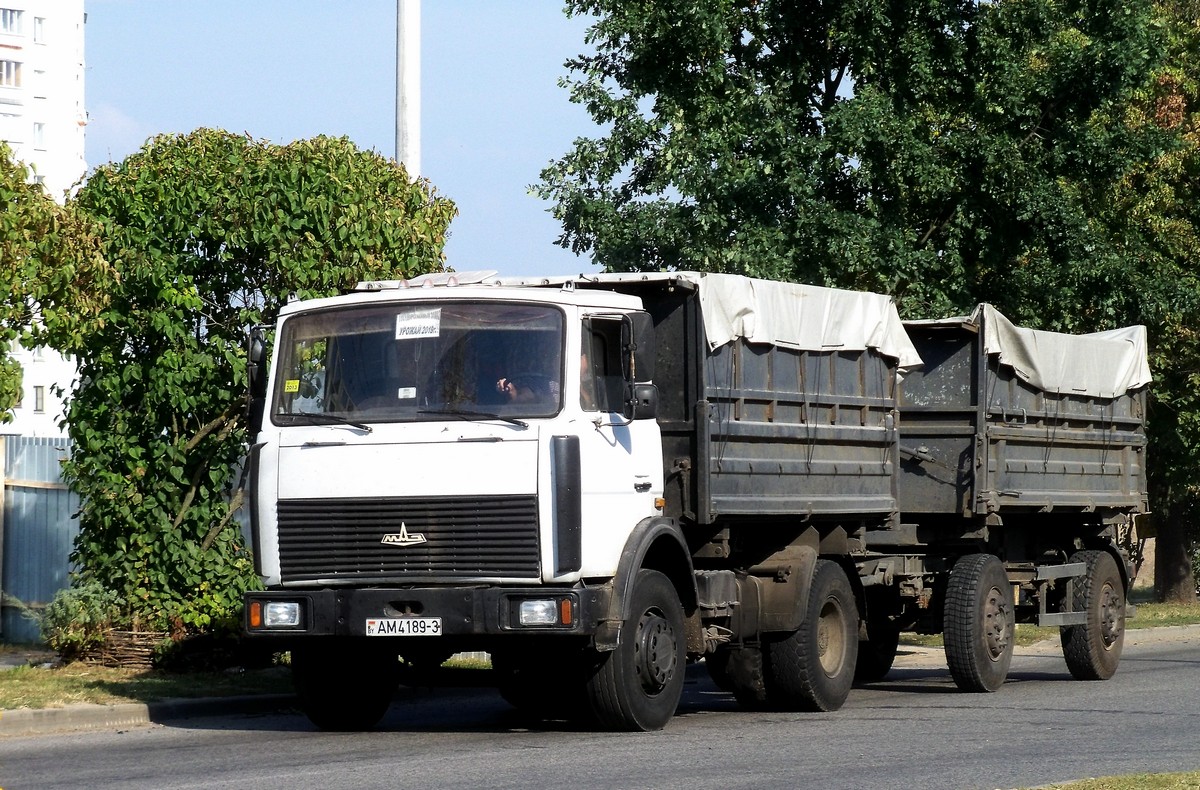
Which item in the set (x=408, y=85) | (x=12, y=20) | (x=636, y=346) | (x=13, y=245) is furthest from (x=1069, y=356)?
(x=12, y=20)

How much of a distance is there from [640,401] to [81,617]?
5589mm

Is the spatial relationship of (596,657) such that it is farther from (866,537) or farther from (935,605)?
(935,605)

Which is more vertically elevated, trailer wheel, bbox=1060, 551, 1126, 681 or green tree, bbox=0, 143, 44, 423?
green tree, bbox=0, 143, 44, 423

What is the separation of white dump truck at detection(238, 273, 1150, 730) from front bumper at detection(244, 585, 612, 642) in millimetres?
15

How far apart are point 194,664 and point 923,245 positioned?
10.5 meters

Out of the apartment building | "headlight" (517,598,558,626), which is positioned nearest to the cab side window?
"headlight" (517,598,558,626)

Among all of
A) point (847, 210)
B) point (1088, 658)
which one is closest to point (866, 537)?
point (1088, 658)

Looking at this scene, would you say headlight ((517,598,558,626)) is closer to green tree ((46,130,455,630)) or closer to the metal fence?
green tree ((46,130,455,630))

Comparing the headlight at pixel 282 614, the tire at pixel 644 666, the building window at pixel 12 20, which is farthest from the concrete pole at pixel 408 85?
the building window at pixel 12 20

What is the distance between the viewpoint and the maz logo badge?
35.1 feet

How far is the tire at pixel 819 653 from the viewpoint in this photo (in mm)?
12758

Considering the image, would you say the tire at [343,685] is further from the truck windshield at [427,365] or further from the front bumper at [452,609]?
the truck windshield at [427,365]

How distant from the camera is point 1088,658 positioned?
54.0 ft

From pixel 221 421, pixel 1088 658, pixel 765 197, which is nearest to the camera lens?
pixel 221 421
